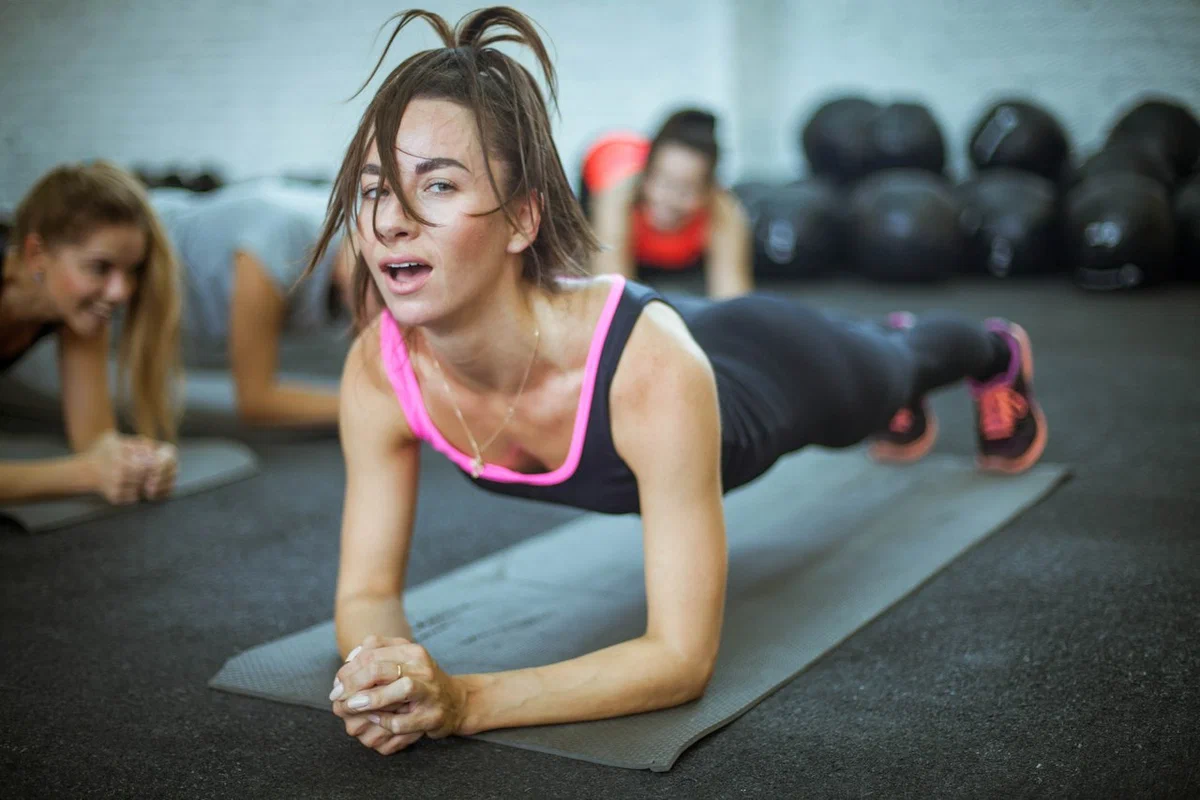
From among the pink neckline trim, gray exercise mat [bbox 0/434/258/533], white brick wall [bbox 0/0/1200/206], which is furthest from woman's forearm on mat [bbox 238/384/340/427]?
white brick wall [bbox 0/0/1200/206]

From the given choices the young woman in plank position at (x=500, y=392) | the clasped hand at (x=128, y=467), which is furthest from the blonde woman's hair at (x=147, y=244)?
the young woman in plank position at (x=500, y=392)

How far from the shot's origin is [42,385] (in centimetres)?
345

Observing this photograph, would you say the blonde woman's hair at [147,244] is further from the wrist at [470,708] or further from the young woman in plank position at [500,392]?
the wrist at [470,708]

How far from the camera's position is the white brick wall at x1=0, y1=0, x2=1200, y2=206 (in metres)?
6.05

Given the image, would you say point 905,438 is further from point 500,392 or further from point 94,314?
point 94,314

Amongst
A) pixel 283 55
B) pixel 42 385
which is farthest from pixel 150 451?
pixel 283 55

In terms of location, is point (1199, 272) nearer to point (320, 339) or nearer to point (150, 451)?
point (320, 339)

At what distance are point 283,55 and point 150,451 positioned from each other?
A: 4911 millimetres

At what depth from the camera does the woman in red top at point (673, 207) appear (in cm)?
335

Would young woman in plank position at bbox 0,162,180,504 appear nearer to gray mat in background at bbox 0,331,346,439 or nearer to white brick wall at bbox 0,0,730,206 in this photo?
gray mat in background at bbox 0,331,346,439

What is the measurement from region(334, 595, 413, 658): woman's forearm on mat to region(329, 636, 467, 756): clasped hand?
0.19 metres

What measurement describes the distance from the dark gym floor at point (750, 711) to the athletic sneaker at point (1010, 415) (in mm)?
147

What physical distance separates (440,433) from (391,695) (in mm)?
418

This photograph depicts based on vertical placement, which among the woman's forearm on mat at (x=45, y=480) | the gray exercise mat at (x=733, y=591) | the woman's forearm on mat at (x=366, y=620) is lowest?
the gray exercise mat at (x=733, y=591)
